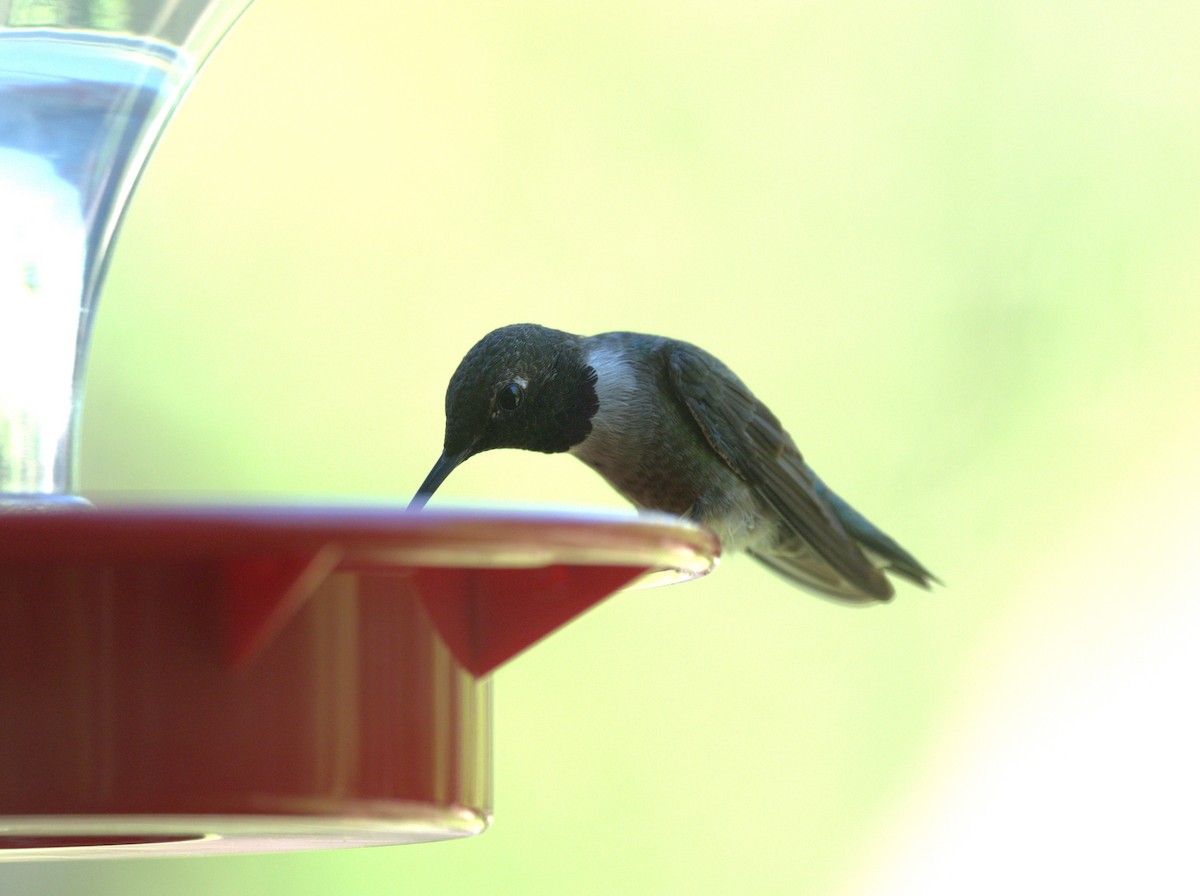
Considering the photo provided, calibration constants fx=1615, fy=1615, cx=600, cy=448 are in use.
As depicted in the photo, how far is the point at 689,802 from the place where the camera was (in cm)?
562

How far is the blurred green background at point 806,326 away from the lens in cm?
555

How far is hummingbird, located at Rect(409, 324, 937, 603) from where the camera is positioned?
11.8 feet

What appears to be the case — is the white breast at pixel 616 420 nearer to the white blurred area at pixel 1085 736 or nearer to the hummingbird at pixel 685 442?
the hummingbird at pixel 685 442

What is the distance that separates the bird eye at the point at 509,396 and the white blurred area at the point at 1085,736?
118 inches

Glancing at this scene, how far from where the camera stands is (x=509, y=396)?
3.22 metres

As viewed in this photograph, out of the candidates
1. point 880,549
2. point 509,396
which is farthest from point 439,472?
point 880,549

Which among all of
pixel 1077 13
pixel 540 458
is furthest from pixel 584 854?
pixel 1077 13

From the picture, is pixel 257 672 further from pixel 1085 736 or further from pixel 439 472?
pixel 1085 736

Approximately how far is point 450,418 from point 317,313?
8.51 feet

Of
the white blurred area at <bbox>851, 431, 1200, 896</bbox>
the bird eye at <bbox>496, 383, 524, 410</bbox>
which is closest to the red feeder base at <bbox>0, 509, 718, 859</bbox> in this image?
the bird eye at <bbox>496, 383, 524, 410</bbox>

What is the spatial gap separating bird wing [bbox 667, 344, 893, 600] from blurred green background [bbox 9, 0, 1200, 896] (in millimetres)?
1757

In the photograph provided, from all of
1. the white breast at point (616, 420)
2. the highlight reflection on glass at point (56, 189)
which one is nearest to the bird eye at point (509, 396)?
the white breast at point (616, 420)

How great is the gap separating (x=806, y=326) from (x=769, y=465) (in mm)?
2210

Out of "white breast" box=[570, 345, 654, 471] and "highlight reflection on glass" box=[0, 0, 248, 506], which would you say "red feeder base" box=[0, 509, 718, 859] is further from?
"white breast" box=[570, 345, 654, 471]
